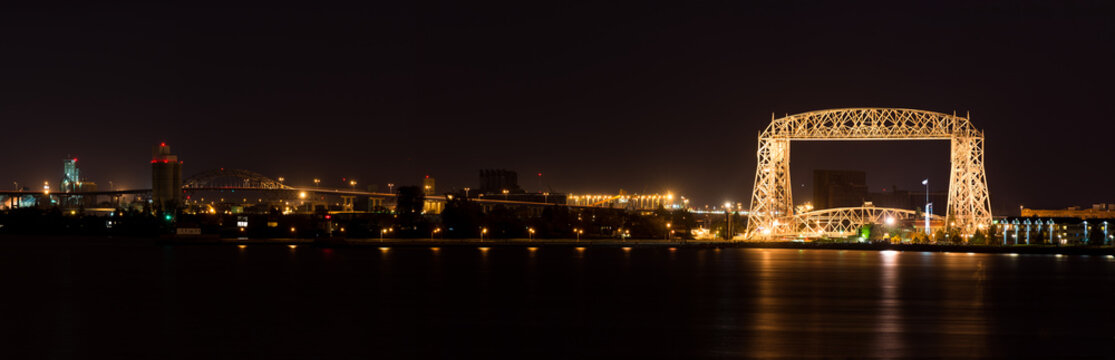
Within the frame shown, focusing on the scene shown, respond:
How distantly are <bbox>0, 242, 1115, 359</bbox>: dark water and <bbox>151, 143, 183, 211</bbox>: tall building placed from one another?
64.7 m

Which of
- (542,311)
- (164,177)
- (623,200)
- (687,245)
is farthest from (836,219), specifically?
(623,200)

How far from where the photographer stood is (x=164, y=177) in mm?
106438

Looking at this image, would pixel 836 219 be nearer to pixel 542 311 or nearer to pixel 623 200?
pixel 542 311

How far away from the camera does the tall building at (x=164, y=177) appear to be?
348 feet

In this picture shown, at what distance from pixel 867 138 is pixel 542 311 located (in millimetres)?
32885

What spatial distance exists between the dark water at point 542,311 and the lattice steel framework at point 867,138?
9.65 metres

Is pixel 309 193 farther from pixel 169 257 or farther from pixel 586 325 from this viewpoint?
pixel 586 325

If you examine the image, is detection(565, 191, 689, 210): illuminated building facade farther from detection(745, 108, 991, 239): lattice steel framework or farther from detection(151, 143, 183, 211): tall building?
detection(745, 108, 991, 239): lattice steel framework

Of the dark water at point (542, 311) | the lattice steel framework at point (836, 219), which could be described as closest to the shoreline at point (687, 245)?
the lattice steel framework at point (836, 219)

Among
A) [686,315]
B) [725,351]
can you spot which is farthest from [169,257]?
[725,351]

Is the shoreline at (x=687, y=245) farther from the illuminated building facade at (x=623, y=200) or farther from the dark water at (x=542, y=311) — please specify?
the illuminated building facade at (x=623, y=200)

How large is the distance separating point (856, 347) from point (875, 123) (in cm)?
3602

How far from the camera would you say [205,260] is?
154 ft

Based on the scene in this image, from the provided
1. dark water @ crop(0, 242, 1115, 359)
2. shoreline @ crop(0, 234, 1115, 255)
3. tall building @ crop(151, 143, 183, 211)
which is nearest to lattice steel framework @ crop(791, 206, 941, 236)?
shoreline @ crop(0, 234, 1115, 255)
